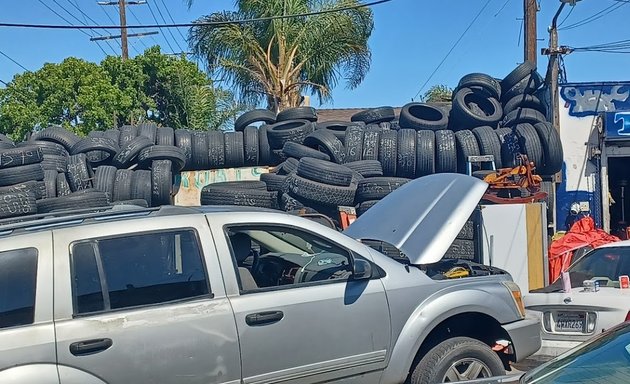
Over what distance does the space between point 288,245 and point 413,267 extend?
103 cm

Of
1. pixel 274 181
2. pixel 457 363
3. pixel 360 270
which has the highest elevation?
pixel 274 181

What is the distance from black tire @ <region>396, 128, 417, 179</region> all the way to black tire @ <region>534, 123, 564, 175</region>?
2648mm

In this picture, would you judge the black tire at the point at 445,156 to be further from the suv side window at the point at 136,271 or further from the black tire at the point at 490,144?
the suv side window at the point at 136,271

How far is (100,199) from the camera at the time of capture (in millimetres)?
12148

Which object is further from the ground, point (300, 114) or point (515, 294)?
point (300, 114)

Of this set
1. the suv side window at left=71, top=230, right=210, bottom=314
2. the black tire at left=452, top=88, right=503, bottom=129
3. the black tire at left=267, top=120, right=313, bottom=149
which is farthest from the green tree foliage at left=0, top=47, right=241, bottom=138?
the suv side window at left=71, top=230, right=210, bottom=314

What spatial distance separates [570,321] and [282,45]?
58.1 ft

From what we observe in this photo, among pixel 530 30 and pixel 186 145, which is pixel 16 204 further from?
pixel 530 30

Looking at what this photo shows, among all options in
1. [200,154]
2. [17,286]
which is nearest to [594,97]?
[200,154]

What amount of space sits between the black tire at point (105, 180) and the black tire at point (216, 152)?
3.03m

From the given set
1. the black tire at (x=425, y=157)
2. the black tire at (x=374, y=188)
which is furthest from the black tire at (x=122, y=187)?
the black tire at (x=425, y=157)

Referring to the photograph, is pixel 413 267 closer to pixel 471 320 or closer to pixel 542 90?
pixel 471 320

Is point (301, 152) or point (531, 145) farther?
point (301, 152)

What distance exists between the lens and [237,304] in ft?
13.4
